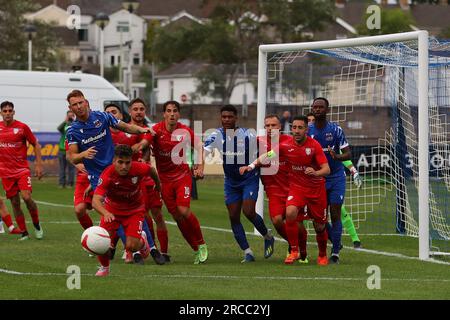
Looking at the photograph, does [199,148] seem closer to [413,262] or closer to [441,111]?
[413,262]

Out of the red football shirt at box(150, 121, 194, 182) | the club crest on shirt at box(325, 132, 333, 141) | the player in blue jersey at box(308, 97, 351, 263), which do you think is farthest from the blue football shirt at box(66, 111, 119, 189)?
the club crest on shirt at box(325, 132, 333, 141)

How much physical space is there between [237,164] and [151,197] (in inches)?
50.8

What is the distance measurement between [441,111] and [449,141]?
129 centimetres

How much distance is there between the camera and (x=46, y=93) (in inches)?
1403

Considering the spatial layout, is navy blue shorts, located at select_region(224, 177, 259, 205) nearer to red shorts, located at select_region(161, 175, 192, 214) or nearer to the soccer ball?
red shorts, located at select_region(161, 175, 192, 214)

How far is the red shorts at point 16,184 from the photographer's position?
1977 centimetres

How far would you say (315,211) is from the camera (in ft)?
52.5

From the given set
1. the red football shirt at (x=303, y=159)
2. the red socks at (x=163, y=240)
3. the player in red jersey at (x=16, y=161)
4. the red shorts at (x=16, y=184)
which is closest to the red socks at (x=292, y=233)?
the red football shirt at (x=303, y=159)

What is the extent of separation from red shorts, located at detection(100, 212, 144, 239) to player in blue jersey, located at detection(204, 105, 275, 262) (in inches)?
77.1

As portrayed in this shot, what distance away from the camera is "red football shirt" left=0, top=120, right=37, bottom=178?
19.8m

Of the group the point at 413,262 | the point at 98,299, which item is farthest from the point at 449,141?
the point at 98,299

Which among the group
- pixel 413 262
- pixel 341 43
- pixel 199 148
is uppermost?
pixel 341 43

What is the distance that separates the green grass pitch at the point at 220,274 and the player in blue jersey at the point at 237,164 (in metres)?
0.61

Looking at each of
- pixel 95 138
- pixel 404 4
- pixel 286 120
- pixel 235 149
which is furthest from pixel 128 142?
pixel 404 4
